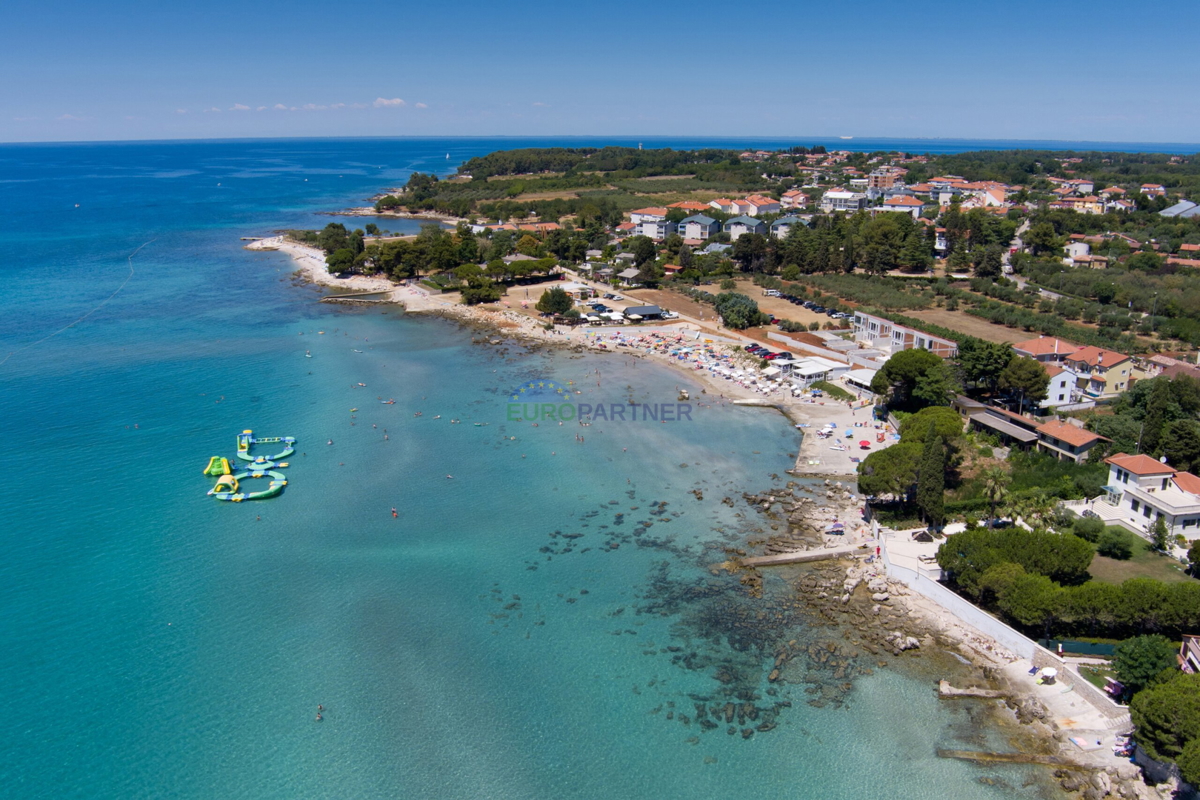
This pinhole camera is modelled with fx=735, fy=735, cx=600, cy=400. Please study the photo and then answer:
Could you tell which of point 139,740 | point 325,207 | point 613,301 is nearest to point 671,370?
point 613,301

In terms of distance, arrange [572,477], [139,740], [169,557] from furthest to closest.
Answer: [572,477] < [169,557] < [139,740]

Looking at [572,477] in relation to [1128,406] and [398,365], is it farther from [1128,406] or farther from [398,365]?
[1128,406]

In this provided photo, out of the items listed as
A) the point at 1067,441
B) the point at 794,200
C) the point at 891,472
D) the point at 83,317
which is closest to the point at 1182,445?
the point at 1067,441

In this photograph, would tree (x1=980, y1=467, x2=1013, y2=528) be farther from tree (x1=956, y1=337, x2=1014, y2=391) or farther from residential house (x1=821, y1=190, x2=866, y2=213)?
residential house (x1=821, y1=190, x2=866, y2=213)

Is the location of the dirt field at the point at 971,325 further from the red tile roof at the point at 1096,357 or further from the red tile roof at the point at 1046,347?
the red tile roof at the point at 1096,357

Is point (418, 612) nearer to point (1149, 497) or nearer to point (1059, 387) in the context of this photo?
point (1149, 497)
